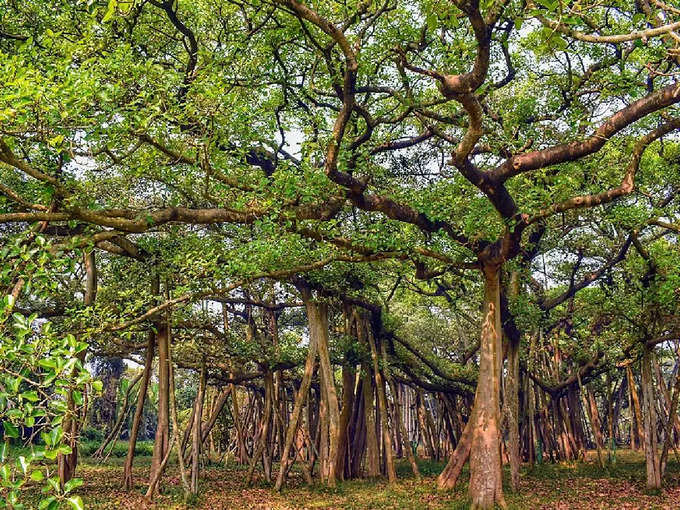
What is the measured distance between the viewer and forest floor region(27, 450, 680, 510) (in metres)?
11.0

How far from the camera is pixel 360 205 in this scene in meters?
9.81

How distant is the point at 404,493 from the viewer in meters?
12.9

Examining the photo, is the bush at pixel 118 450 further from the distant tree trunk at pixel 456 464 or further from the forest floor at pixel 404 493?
the distant tree trunk at pixel 456 464

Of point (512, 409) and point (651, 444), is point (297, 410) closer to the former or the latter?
point (512, 409)

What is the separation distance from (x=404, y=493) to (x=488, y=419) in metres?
2.90

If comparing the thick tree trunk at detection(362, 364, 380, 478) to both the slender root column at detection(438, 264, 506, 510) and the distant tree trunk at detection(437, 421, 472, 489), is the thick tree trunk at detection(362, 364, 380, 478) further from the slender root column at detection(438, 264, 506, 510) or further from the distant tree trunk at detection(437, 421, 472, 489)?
the slender root column at detection(438, 264, 506, 510)

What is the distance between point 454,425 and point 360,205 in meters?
15.2

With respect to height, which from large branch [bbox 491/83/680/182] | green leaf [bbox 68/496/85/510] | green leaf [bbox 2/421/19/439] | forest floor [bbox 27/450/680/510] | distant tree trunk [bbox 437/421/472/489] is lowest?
forest floor [bbox 27/450/680/510]

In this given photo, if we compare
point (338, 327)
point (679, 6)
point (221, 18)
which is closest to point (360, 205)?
point (221, 18)

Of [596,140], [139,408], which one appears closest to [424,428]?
[139,408]

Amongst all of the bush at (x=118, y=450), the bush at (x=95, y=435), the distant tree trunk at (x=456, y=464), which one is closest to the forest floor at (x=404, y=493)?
the distant tree trunk at (x=456, y=464)

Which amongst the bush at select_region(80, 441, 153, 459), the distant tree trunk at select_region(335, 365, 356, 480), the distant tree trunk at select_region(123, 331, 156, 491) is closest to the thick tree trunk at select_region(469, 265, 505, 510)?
the distant tree trunk at select_region(335, 365, 356, 480)

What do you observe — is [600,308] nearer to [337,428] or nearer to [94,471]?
[337,428]

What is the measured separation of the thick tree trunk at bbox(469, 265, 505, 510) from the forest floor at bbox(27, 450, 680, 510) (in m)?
0.41
